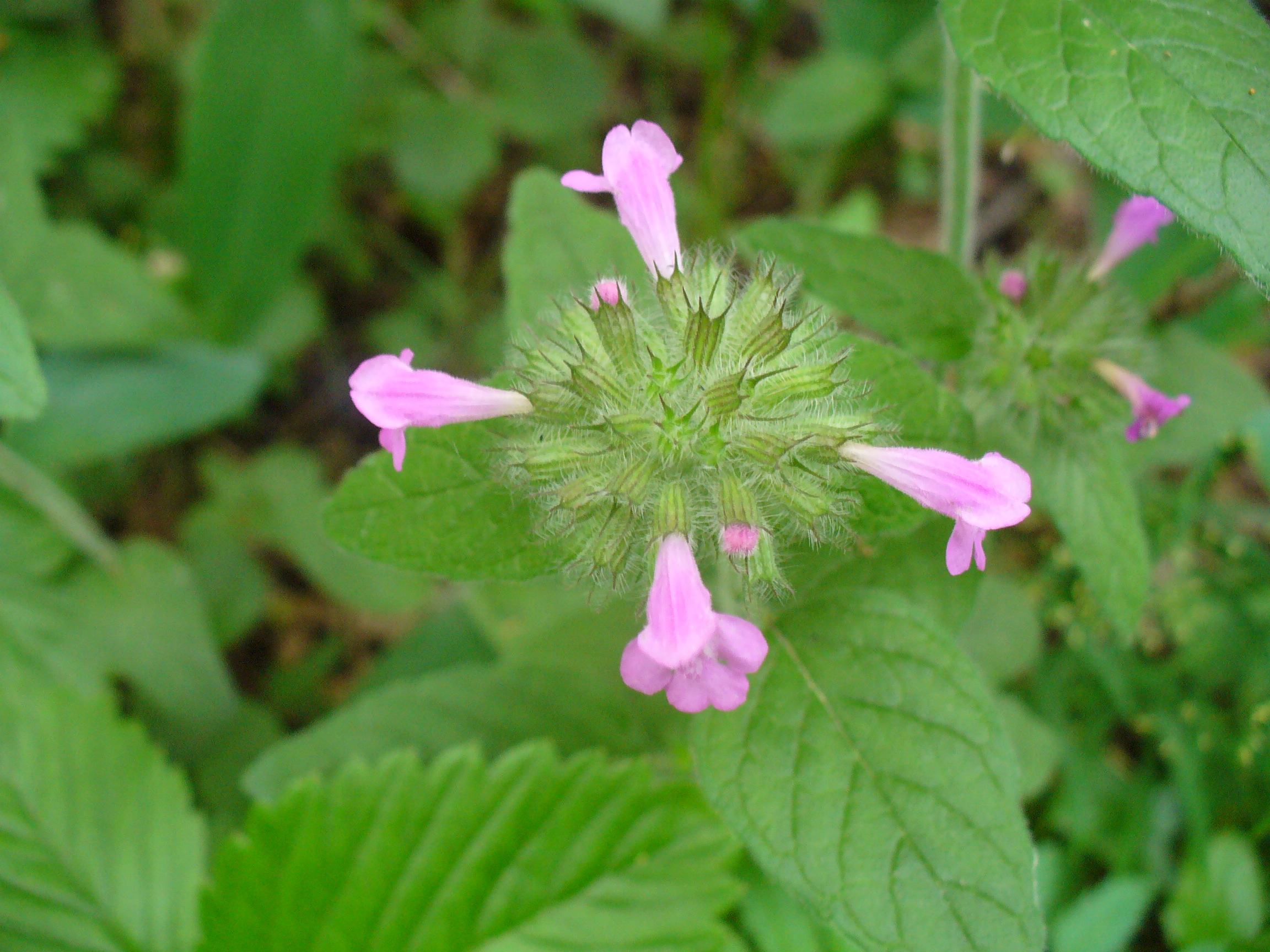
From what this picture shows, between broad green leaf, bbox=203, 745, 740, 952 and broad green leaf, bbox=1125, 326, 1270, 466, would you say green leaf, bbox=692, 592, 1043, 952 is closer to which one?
broad green leaf, bbox=203, 745, 740, 952

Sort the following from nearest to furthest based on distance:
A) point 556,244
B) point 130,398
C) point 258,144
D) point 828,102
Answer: point 556,244 < point 130,398 < point 258,144 < point 828,102

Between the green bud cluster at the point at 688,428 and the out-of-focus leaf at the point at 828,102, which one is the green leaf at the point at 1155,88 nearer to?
the green bud cluster at the point at 688,428

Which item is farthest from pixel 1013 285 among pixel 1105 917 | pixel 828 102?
pixel 828 102

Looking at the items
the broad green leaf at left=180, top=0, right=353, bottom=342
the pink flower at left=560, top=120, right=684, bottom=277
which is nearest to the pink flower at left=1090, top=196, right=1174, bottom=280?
the pink flower at left=560, top=120, right=684, bottom=277

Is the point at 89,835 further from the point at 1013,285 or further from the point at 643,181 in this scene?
the point at 1013,285

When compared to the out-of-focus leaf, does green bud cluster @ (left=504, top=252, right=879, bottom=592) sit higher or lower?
lower

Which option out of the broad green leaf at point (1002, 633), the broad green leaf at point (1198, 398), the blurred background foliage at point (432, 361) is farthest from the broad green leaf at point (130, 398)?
the broad green leaf at point (1198, 398)

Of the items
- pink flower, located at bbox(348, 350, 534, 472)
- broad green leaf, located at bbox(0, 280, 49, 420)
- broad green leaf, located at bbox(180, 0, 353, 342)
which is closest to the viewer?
pink flower, located at bbox(348, 350, 534, 472)
